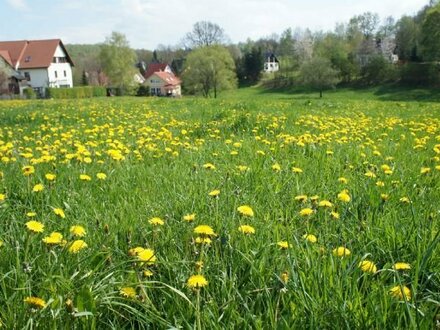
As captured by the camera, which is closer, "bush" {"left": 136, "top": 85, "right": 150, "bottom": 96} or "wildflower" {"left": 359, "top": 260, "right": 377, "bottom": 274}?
"wildflower" {"left": 359, "top": 260, "right": 377, "bottom": 274}

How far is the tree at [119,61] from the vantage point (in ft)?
209

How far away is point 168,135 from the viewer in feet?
17.4

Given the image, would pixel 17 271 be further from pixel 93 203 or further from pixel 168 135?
pixel 168 135

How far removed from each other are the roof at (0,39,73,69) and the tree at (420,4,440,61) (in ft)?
176

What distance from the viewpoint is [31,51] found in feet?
209

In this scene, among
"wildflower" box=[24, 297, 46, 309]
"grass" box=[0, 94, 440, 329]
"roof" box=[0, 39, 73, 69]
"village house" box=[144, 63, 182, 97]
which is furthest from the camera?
"village house" box=[144, 63, 182, 97]

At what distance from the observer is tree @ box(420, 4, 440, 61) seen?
149 ft

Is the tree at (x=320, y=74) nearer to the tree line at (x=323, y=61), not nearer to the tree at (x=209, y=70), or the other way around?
the tree line at (x=323, y=61)

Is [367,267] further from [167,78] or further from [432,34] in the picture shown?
[167,78]

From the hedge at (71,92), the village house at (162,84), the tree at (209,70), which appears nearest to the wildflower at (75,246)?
the hedge at (71,92)

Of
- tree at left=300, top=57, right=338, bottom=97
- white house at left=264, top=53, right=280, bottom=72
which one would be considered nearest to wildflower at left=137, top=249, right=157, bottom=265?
tree at left=300, top=57, right=338, bottom=97

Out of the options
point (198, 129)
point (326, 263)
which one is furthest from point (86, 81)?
point (326, 263)

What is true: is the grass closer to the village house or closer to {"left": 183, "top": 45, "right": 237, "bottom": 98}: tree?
{"left": 183, "top": 45, "right": 237, "bottom": 98}: tree

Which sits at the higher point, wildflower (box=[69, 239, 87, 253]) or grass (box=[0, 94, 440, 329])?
wildflower (box=[69, 239, 87, 253])
